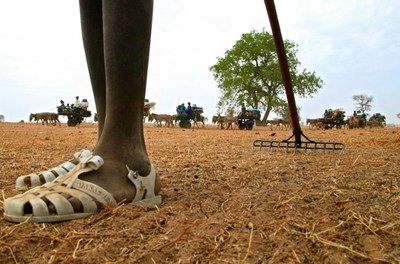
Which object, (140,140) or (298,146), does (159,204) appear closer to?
(140,140)

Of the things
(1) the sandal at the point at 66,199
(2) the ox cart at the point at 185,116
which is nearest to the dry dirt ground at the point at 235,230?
(1) the sandal at the point at 66,199

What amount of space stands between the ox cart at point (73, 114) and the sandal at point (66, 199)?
63.6 ft

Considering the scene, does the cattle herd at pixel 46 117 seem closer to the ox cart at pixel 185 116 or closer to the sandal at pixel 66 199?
the ox cart at pixel 185 116

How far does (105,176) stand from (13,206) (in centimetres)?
30

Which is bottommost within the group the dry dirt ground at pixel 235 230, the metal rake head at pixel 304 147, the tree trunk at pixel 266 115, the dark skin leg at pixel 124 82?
the dry dirt ground at pixel 235 230

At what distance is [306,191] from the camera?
1.48m

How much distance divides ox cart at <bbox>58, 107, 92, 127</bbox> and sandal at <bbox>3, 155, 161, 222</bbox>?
19.4 m

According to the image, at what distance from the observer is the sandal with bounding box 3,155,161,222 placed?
1.08 metres

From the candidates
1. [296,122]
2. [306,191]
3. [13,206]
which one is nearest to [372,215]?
[306,191]

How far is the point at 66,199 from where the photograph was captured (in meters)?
1.11

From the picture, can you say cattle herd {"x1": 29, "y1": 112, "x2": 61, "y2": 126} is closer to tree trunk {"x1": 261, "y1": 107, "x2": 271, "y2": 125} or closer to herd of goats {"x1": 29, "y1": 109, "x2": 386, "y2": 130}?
herd of goats {"x1": 29, "y1": 109, "x2": 386, "y2": 130}

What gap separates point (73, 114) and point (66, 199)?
19588 mm

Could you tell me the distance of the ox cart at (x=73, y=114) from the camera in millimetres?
19438

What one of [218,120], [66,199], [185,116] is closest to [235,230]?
[66,199]
